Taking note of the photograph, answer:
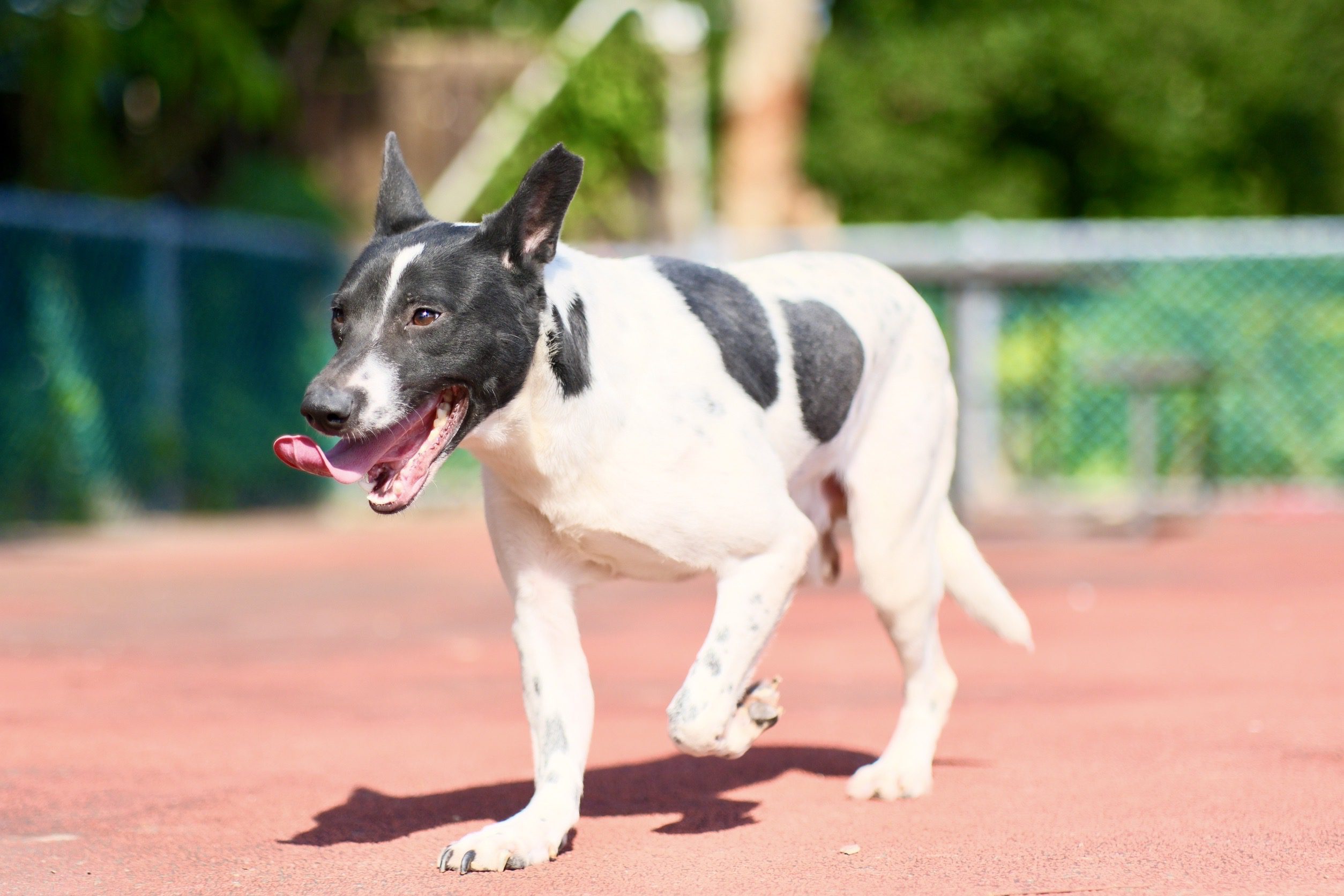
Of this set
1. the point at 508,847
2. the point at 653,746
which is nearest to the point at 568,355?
the point at 508,847

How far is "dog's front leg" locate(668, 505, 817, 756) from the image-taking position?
404 centimetres

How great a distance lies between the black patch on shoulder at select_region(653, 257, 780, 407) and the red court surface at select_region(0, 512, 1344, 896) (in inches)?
42.0

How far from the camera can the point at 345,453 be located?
3.80 metres

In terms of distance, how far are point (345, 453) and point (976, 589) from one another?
88.1 inches

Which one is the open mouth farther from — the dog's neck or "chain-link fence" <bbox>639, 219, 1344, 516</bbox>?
"chain-link fence" <bbox>639, 219, 1344, 516</bbox>

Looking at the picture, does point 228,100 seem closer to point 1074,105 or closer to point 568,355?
Result: point 568,355

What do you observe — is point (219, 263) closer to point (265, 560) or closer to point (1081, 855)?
point (265, 560)

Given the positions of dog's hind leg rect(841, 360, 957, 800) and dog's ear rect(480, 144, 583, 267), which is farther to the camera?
dog's hind leg rect(841, 360, 957, 800)

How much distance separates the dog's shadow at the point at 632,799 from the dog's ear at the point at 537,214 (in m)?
1.39

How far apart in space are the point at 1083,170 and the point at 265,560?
70.7 ft

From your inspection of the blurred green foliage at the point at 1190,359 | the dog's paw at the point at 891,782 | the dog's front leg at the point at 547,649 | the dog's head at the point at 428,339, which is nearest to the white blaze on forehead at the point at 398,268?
the dog's head at the point at 428,339

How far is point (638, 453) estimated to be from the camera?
162 inches

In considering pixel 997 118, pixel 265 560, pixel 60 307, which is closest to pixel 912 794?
pixel 265 560

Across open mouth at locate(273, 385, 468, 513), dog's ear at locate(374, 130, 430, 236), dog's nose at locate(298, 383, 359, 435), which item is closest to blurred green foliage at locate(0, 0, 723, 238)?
dog's ear at locate(374, 130, 430, 236)
